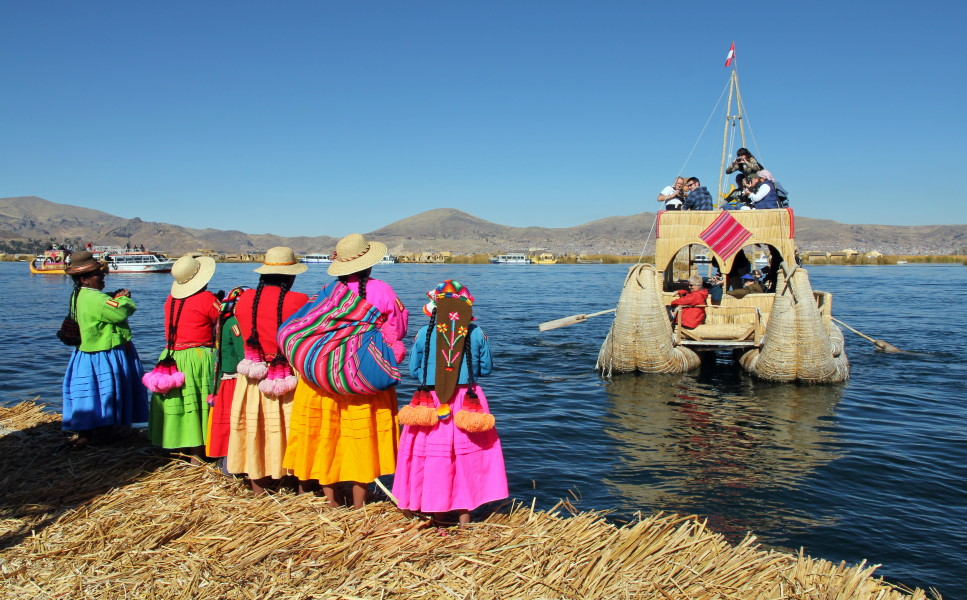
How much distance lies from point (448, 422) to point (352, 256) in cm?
134

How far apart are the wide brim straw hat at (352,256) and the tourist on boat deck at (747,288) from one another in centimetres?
1020

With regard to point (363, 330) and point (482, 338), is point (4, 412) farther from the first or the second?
point (482, 338)

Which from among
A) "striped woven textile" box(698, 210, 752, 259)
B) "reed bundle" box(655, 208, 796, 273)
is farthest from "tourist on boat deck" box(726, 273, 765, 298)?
"striped woven textile" box(698, 210, 752, 259)

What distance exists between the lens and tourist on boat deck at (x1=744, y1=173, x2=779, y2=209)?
43.4 ft

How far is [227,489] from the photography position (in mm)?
5359

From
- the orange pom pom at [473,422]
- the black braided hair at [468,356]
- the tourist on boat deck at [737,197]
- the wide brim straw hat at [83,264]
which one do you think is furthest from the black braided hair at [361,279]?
the tourist on boat deck at [737,197]

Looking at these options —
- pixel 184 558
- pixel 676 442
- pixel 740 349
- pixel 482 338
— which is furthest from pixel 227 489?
pixel 740 349

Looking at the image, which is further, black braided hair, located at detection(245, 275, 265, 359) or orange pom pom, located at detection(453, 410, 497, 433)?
black braided hair, located at detection(245, 275, 265, 359)

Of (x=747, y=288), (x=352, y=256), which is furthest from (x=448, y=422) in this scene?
(x=747, y=288)

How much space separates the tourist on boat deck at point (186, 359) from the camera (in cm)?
570

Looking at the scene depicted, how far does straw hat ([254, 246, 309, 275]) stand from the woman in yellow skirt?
0.52 meters

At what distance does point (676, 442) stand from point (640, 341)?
386 cm

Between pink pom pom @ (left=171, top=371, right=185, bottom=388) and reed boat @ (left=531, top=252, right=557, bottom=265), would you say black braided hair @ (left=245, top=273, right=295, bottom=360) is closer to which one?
pink pom pom @ (left=171, top=371, right=185, bottom=388)

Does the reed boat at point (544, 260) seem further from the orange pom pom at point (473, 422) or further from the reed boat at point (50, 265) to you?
the orange pom pom at point (473, 422)
